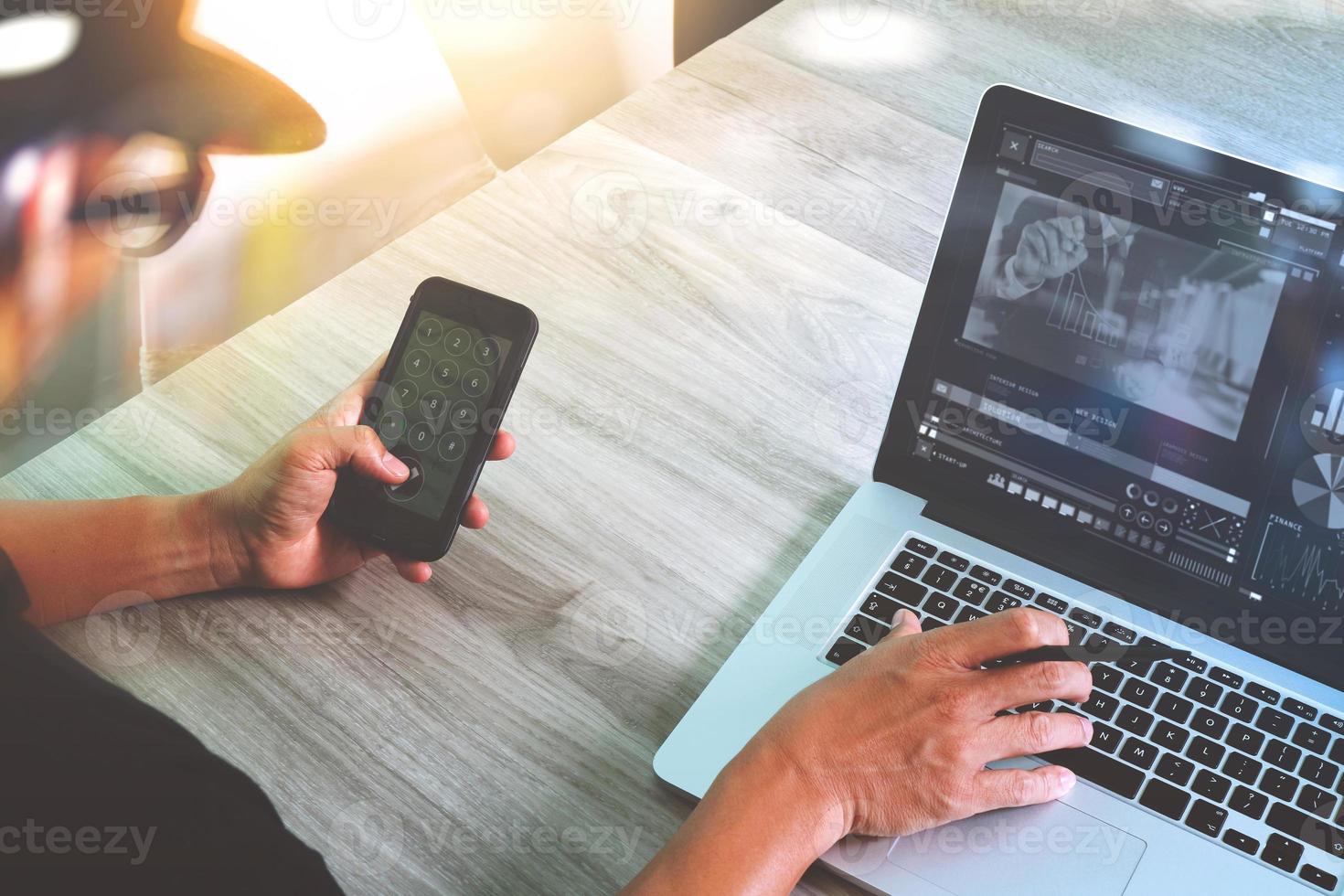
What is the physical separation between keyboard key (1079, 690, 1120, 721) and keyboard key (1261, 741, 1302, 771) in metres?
0.09

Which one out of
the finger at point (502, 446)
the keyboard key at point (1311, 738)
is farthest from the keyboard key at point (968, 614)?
the finger at point (502, 446)

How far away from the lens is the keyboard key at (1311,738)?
69cm

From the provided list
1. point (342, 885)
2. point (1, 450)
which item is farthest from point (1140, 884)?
point (1, 450)

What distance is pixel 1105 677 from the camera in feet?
2.36

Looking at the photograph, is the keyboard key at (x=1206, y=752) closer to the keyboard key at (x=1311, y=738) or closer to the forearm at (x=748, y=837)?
the keyboard key at (x=1311, y=738)

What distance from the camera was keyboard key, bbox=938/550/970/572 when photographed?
2.59 ft

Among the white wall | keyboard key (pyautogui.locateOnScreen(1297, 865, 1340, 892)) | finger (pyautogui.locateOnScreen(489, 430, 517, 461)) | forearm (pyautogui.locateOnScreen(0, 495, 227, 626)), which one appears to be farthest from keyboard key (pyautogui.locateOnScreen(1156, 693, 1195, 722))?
the white wall

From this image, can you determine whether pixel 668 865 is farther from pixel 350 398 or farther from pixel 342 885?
pixel 350 398

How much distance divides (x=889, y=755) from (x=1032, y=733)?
0.09 metres

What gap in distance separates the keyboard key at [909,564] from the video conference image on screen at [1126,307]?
0.54 feet

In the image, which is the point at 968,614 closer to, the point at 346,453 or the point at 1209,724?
the point at 1209,724

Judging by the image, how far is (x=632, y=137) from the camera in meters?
1.17

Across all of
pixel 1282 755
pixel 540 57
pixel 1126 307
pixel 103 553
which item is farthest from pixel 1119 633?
pixel 540 57

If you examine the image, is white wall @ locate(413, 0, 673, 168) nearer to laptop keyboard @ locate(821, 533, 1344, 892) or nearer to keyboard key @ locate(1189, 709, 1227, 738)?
laptop keyboard @ locate(821, 533, 1344, 892)
